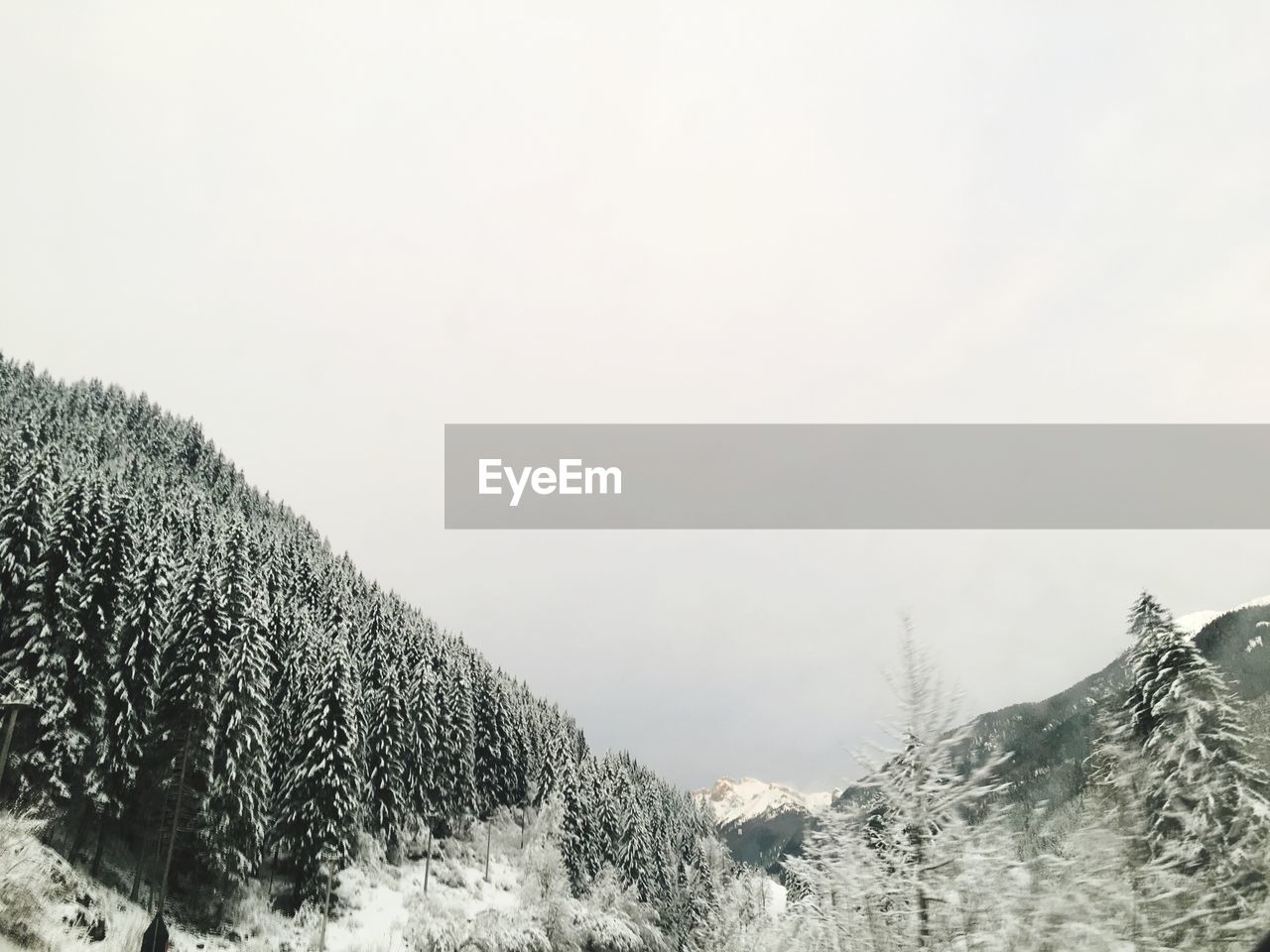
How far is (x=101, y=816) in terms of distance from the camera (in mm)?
38188

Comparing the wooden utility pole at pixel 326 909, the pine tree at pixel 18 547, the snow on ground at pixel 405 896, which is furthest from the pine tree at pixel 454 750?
the pine tree at pixel 18 547

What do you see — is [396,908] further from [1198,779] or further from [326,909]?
[1198,779]

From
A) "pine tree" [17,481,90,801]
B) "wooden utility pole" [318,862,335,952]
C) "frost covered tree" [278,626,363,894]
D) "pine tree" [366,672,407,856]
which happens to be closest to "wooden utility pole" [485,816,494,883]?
"pine tree" [366,672,407,856]

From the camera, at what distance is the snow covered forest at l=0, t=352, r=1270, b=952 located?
9.22 meters

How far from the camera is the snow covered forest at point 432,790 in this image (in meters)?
9.22

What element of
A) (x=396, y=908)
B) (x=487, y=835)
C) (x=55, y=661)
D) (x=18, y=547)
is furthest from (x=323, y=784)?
(x=487, y=835)

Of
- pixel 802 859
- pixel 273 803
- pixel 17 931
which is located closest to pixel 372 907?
pixel 273 803

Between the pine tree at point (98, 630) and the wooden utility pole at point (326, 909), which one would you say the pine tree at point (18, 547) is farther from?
the wooden utility pole at point (326, 909)

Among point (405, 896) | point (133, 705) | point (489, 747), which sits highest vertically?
point (133, 705)

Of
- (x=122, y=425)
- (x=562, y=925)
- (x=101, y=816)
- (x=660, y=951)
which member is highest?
(x=122, y=425)

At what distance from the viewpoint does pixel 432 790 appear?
63.2m

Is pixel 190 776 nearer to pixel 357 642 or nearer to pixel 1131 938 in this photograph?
pixel 357 642

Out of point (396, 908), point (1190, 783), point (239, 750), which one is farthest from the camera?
point (396, 908)

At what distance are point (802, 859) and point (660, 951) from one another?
2752 inches
